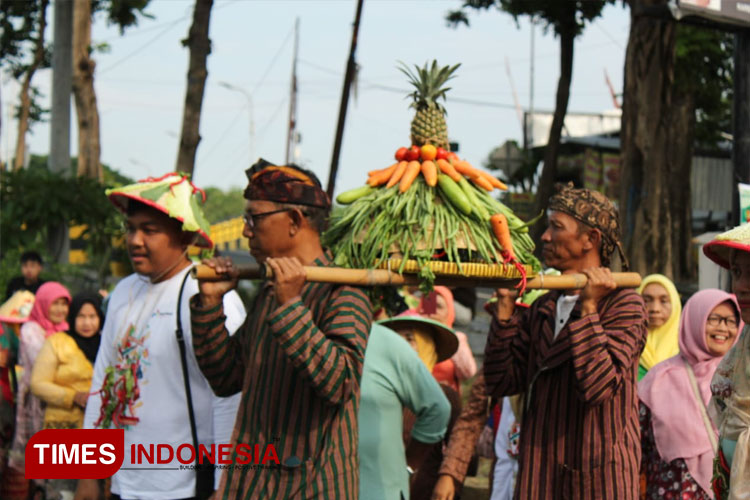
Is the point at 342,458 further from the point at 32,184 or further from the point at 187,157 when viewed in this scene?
the point at 32,184

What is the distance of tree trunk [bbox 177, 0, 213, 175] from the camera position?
938cm

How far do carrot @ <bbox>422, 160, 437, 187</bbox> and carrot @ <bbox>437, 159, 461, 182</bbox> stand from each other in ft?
0.11

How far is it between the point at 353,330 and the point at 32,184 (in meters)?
10.5

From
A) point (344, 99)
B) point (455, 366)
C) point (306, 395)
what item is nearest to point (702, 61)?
point (344, 99)

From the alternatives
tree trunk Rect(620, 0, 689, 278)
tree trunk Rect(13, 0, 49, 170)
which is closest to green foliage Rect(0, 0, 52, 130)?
tree trunk Rect(13, 0, 49, 170)

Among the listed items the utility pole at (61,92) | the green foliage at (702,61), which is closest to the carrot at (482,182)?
the utility pole at (61,92)

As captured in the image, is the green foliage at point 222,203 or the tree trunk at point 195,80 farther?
the green foliage at point 222,203

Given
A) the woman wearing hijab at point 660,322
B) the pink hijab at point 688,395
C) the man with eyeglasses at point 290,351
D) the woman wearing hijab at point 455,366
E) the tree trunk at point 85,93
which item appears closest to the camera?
the man with eyeglasses at point 290,351

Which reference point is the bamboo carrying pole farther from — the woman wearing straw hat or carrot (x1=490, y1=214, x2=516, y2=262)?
the woman wearing straw hat

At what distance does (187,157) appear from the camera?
9.27 meters

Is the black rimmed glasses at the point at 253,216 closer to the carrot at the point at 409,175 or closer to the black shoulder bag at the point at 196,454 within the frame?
the carrot at the point at 409,175

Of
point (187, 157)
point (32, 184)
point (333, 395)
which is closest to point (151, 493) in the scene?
point (333, 395)

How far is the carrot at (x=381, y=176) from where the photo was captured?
3.70 metres

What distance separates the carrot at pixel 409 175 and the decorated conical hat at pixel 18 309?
17.3ft
